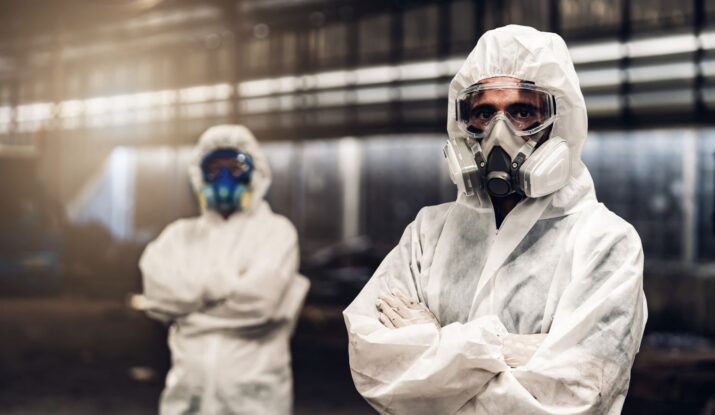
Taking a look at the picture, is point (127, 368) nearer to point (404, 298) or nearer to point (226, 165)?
point (226, 165)

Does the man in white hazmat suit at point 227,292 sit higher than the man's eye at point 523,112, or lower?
lower

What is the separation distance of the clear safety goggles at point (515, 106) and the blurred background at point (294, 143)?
148 inches

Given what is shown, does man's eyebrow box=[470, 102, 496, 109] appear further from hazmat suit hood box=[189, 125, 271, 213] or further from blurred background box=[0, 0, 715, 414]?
blurred background box=[0, 0, 715, 414]

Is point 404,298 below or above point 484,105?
below

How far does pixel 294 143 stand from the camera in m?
8.70

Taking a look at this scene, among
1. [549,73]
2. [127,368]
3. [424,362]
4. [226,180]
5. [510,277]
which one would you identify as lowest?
[127,368]

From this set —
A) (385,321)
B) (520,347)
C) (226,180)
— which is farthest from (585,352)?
(226,180)

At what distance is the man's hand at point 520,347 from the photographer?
1.44 meters

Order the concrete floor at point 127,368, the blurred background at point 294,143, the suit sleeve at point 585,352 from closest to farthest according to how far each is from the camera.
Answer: the suit sleeve at point 585,352 → the concrete floor at point 127,368 → the blurred background at point 294,143

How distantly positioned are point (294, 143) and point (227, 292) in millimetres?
5795

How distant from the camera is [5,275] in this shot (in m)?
8.52

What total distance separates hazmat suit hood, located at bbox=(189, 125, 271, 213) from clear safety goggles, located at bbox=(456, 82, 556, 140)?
5.90 ft

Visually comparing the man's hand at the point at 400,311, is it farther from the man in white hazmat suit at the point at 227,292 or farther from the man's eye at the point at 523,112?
the man in white hazmat suit at the point at 227,292

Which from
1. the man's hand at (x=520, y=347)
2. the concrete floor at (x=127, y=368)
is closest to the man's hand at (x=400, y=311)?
the man's hand at (x=520, y=347)
